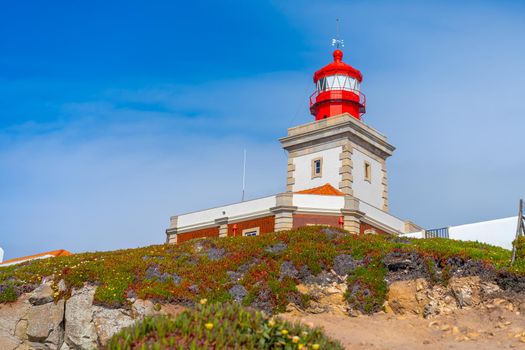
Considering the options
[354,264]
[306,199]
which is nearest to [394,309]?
[354,264]

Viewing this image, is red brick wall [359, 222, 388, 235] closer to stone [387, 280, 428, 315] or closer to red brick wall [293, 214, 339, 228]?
red brick wall [293, 214, 339, 228]

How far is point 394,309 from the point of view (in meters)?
19.8

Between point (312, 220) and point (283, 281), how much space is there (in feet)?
42.3

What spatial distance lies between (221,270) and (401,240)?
741 cm

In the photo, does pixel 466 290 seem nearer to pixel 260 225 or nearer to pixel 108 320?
pixel 108 320

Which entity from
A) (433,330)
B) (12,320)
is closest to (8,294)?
(12,320)

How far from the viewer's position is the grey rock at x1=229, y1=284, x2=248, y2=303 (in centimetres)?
2083

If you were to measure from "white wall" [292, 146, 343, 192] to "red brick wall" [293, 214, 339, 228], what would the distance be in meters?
4.06

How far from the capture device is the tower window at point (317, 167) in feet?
127

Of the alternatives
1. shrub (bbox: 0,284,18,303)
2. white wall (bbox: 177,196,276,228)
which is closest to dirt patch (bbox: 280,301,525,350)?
shrub (bbox: 0,284,18,303)

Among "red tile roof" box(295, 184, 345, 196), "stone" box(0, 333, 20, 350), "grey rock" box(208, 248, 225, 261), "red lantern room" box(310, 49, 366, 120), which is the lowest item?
"stone" box(0, 333, 20, 350)

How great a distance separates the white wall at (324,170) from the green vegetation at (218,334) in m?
25.7

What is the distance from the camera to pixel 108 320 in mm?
20578

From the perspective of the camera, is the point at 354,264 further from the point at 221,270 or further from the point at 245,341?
the point at 245,341
